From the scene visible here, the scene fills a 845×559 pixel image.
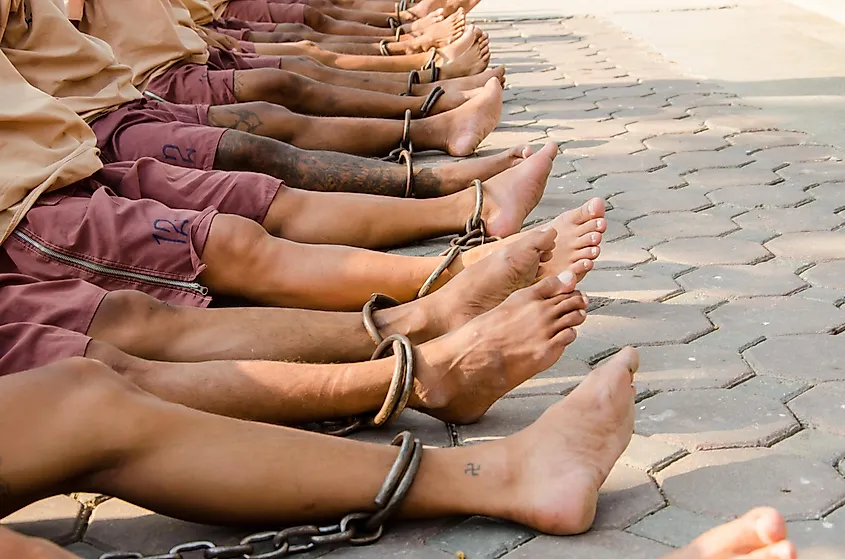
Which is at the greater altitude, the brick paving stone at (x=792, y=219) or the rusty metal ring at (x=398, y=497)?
the rusty metal ring at (x=398, y=497)

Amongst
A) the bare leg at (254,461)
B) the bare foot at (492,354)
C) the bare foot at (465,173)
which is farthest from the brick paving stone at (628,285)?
the bare leg at (254,461)

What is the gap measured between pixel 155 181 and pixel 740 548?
1.96m

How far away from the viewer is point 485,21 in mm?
9188

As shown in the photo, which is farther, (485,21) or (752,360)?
(485,21)

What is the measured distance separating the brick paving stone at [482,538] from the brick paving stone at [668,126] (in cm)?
319

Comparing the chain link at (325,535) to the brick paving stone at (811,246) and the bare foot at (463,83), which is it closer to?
the brick paving stone at (811,246)

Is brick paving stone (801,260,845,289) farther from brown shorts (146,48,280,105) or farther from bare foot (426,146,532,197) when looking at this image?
brown shorts (146,48,280,105)

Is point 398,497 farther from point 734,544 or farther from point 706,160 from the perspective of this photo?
point 706,160

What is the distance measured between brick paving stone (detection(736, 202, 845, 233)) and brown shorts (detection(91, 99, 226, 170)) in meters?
1.76

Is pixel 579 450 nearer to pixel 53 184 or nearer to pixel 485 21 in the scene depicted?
pixel 53 184

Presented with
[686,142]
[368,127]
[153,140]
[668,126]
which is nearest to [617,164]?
[686,142]

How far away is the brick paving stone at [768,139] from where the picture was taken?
4301 millimetres

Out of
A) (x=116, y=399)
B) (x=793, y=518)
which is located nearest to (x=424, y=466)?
(x=116, y=399)

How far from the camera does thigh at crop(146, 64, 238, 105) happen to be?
12.5 feet
